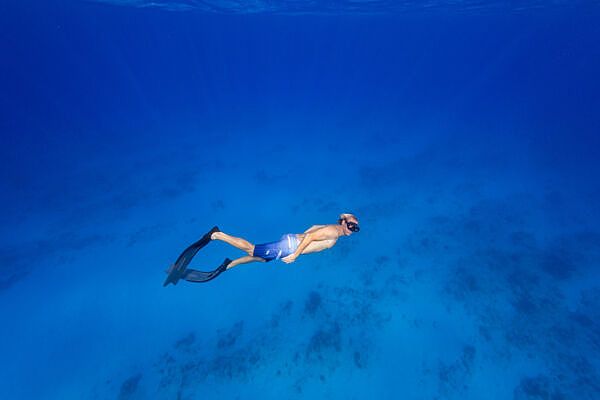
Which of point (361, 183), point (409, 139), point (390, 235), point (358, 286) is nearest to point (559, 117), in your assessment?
point (409, 139)

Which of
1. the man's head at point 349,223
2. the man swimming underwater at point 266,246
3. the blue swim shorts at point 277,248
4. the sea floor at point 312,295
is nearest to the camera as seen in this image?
the man's head at point 349,223

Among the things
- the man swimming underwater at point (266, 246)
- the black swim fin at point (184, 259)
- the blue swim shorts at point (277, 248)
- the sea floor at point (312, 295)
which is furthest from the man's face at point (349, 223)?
the sea floor at point (312, 295)

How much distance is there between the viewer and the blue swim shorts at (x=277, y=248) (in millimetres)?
6293

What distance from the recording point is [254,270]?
41.6 feet

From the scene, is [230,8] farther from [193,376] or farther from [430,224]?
[193,376]

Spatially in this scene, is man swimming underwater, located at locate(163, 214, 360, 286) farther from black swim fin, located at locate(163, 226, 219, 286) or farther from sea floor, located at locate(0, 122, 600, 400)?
sea floor, located at locate(0, 122, 600, 400)

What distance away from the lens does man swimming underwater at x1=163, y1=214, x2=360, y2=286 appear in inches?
236

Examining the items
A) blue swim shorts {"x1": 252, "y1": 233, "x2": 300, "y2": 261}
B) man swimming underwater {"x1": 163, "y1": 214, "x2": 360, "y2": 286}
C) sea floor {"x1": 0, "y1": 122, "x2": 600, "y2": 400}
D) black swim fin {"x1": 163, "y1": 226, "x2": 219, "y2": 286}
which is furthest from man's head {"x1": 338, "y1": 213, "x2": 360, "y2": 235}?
sea floor {"x1": 0, "y1": 122, "x2": 600, "y2": 400}

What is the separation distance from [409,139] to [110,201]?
28.4m

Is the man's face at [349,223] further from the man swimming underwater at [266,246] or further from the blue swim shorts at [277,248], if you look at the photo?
the blue swim shorts at [277,248]

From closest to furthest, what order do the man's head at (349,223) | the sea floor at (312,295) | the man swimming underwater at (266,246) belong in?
the man's head at (349,223)
the man swimming underwater at (266,246)
the sea floor at (312,295)

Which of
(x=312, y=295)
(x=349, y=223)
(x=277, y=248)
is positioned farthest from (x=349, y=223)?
(x=312, y=295)

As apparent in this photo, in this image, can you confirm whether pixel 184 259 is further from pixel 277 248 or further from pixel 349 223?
pixel 349 223

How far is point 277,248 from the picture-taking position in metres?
6.38
